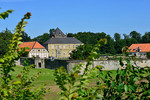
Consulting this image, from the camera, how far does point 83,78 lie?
7.07ft

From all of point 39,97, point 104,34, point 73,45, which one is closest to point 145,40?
point 104,34

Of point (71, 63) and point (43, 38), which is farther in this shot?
point (43, 38)

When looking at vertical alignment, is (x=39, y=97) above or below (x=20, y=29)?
below

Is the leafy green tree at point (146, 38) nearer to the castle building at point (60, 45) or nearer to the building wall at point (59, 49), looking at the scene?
the castle building at point (60, 45)

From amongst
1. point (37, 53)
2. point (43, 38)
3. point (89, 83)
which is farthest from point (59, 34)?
point (89, 83)

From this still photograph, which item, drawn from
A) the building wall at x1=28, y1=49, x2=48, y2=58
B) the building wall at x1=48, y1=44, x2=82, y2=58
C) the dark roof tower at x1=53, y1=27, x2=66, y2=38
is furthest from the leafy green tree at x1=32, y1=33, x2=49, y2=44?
the building wall at x1=28, y1=49, x2=48, y2=58

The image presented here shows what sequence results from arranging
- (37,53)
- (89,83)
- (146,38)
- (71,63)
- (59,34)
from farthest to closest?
(146,38), (59,34), (37,53), (71,63), (89,83)

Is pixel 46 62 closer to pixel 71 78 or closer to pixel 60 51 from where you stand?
pixel 71 78

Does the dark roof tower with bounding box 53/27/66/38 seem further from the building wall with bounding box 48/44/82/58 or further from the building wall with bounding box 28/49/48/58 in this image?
the building wall with bounding box 28/49/48/58

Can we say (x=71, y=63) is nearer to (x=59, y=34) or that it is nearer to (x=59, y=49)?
(x=59, y=49)

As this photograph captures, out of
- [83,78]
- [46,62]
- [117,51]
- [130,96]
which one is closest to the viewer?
[83,78]

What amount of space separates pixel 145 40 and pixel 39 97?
120 metres

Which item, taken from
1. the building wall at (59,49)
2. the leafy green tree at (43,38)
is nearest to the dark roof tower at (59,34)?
the building wall at (59,49)

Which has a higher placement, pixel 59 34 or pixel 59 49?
pixel 59 34
